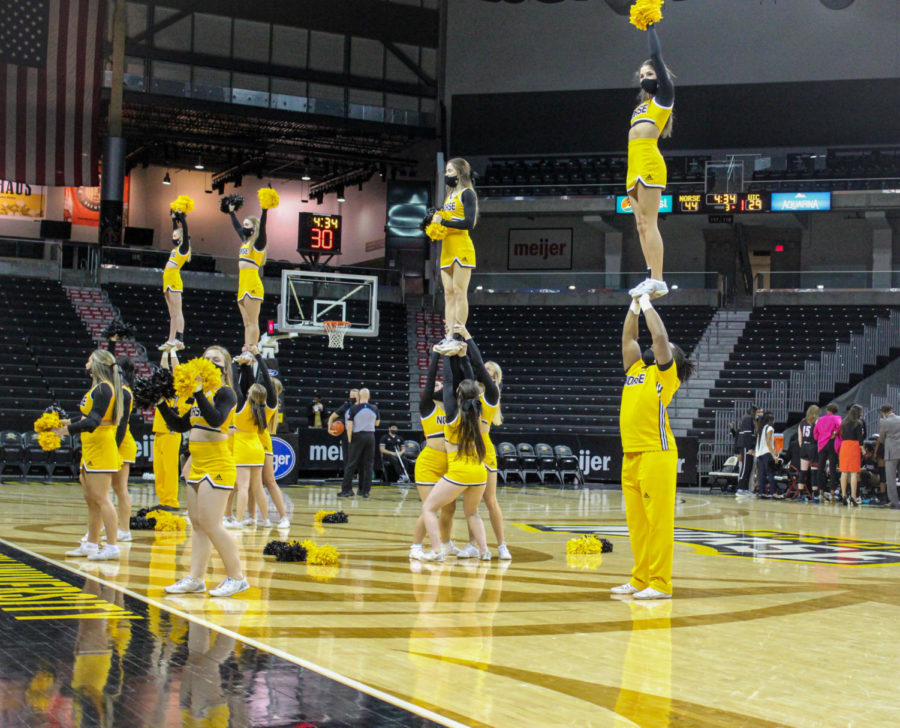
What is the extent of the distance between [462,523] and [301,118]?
1970 cm

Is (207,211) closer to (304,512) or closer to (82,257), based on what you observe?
(82,257)

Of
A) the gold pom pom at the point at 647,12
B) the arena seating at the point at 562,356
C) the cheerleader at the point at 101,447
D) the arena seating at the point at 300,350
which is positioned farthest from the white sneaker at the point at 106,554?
the arena seating at the point at 562,356

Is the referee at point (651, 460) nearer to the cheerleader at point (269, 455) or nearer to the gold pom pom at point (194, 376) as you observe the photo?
the gold pom pom at point (194, 376)

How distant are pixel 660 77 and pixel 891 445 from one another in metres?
12.0

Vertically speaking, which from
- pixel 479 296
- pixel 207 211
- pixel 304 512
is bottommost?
pixel 304 512

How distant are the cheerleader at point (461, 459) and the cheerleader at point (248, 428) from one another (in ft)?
8.78

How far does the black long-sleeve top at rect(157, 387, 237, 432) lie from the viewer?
248 inches

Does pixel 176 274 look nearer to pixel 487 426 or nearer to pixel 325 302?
pixel 487 426

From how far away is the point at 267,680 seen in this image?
168 inches

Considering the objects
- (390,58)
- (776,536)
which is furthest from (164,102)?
(776,536)

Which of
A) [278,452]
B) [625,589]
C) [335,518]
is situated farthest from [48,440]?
[278,452]

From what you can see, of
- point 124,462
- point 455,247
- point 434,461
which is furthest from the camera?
point 455,247

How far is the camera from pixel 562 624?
5.81 meters

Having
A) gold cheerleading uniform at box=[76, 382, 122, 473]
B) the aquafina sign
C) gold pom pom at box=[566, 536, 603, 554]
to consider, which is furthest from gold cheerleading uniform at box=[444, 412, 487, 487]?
the aquafina sign
